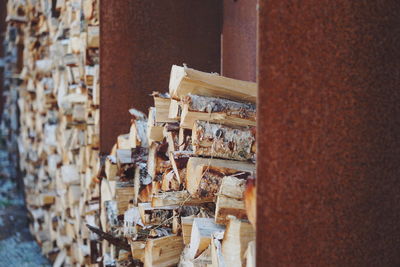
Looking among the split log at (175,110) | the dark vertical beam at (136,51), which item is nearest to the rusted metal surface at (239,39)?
the dark vertical beam at (136,51)

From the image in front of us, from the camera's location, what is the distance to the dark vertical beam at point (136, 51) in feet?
7.55

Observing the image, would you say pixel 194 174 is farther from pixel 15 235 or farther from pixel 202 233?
pixel 15 235

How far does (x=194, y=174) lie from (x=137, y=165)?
25.4 inches

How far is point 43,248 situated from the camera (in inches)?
147

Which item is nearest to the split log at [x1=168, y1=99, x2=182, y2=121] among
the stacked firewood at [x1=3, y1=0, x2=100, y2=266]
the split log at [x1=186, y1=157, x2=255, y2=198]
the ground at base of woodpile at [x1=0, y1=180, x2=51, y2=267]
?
the split log at [x1=186, y1=157, x2=255, y2=198]

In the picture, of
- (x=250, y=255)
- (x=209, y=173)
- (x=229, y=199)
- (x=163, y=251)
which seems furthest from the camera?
(x=163, y=251)

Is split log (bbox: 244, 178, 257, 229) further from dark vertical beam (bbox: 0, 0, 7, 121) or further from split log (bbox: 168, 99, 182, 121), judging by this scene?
dark vertical beam (bbox: 0, 0, 7, 121)

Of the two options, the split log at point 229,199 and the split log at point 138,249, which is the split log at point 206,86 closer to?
the split log at point 229,199

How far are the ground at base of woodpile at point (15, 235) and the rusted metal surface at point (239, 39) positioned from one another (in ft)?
7.56

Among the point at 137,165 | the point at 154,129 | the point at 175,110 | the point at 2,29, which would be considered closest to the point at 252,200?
the point at 175,110

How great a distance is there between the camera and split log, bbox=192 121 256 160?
149cm

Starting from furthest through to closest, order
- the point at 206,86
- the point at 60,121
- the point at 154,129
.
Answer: the point at 60,121, the point at 154,129, the point at 206,86

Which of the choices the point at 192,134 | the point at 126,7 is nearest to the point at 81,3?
the point at 126,7

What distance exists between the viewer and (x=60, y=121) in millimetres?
3352
